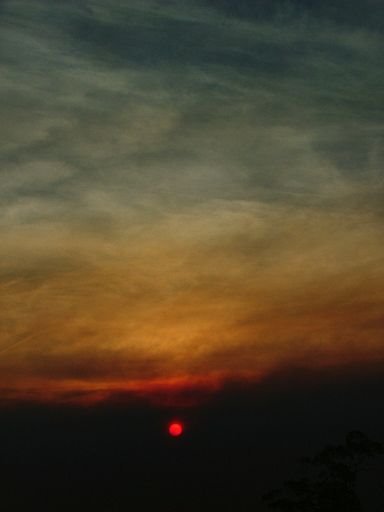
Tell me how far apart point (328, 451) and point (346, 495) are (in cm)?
329

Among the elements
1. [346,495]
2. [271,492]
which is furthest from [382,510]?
[271,492]

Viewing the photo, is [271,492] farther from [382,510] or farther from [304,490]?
[382,510]

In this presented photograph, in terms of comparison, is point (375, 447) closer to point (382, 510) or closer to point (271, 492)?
point (382, 510)

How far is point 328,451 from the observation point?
60.8m

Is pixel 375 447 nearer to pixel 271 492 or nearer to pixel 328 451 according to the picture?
pixel 328 451

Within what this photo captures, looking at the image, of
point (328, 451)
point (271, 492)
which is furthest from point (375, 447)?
point (271, 492)

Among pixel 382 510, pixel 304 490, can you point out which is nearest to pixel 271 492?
pixel 304 490

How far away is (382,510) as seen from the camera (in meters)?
59.3

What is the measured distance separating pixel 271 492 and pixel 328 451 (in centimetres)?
507

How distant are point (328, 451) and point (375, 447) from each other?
3355 millimetres

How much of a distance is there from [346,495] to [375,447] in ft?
13.1

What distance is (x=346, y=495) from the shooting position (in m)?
60.2

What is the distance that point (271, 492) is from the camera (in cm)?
6028

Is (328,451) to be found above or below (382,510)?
above
